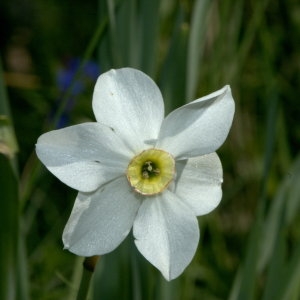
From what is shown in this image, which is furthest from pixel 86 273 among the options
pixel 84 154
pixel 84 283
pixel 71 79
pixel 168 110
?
pixel 71 79

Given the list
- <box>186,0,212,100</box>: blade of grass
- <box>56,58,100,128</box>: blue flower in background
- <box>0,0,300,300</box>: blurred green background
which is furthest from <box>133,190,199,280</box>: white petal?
<box>56,58,100,128</box>: blue flower in background

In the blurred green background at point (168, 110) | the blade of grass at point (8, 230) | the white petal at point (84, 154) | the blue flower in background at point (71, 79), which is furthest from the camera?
the blue flower in background at point (71, 79)

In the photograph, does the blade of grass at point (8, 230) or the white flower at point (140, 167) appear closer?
the white flower at point (140, 167)

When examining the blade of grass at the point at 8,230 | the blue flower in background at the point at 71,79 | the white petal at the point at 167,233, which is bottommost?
the blue flower in background at the point at 71,79

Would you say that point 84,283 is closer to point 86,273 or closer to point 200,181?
point 86,273

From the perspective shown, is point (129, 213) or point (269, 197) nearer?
point (129, 213)

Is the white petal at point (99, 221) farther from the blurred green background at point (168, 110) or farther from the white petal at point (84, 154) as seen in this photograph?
the blurred green background at point (168, 110)

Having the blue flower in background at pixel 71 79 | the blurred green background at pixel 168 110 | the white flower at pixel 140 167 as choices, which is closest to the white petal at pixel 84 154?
the white flower at pixel 140 167

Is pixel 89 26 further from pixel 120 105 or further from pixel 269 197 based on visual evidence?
pixel 120 105

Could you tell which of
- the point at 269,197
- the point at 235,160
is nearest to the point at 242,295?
the point at 269,197
